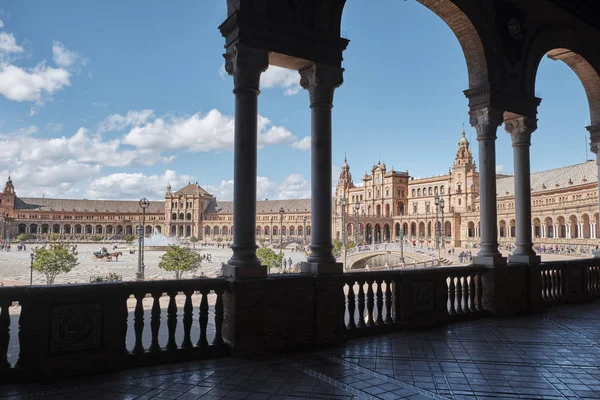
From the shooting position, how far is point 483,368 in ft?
15.1

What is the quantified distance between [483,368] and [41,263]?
96.2ft

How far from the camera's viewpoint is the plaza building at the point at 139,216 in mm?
103844

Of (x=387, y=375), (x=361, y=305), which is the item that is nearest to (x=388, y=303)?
(x=361, y=305)

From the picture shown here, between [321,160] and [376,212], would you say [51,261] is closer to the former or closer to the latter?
[321,160]

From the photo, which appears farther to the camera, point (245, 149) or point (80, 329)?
point (245, 149)

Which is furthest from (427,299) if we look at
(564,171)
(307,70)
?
(564,171)

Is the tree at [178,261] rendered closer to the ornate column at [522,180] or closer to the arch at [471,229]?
the ornate column at [522,180]

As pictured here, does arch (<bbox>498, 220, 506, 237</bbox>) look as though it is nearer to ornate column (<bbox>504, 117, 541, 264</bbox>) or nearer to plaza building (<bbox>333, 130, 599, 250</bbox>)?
plaza building (<bbox>333, 130, 599, 250</bbox>)

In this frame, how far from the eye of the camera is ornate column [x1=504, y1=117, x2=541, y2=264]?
8.50 metres

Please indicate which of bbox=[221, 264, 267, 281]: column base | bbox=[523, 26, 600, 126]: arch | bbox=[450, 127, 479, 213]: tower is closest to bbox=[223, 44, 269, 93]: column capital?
bbox=[221, 264, 267, 281]: column base

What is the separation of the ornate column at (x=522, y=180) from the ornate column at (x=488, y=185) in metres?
0.87

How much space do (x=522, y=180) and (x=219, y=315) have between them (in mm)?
6583

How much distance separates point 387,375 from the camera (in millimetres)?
4363

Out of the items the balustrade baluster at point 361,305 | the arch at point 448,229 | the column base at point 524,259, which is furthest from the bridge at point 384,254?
the balustrade baluster at point 361,305
